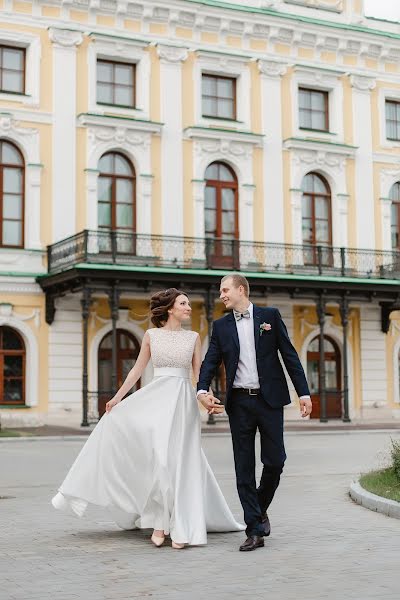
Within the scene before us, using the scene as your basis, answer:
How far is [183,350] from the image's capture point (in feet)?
25.6

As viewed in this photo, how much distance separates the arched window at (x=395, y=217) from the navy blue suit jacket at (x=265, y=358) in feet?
84.3

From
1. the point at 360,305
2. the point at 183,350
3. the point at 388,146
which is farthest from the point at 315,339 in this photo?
the point at 183,350

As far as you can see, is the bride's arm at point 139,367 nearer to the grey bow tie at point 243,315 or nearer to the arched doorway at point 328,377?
the grey bow tie at point 243,315

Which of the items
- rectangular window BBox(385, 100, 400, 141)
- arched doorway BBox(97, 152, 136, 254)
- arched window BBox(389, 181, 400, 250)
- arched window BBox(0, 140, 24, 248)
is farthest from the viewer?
rectangular window BBox(385, 100, 400, 141)

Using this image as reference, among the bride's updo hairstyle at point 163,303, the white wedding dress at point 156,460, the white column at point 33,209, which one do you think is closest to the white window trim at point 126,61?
the white column at point 33,209

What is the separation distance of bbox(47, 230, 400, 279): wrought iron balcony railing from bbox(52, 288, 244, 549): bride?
1736cm

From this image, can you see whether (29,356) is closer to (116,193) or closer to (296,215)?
(116,193)

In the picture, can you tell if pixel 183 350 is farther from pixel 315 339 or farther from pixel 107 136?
pixel 315 339

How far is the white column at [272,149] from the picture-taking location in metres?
30.1

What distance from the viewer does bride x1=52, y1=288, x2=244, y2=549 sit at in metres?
7.35

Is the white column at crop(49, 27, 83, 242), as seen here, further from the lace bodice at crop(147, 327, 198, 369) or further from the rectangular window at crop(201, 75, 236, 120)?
the lace bodice at crop(147, 327, 198, 369)

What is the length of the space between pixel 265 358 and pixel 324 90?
26032 mm

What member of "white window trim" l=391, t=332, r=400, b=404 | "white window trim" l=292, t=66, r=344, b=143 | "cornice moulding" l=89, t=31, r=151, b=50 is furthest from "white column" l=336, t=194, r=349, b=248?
"cornice moulding" l=89, t=31, r=151, b=50

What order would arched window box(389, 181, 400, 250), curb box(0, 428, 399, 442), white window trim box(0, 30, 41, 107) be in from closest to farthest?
1. curb box(0, 428, 399, 442)
2. white window trim box(0, 30, 41, 107)
3. arched window box(389, 181, 400, 250)
